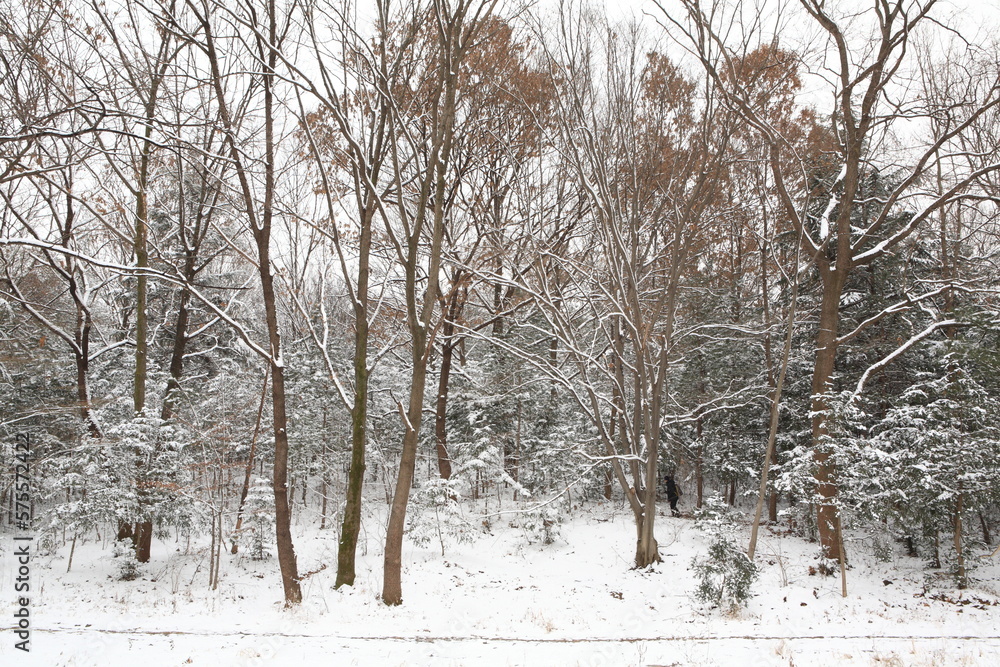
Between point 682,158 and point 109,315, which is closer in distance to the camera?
point 682,158

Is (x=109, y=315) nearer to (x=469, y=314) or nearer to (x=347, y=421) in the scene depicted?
(x=347, y=421)

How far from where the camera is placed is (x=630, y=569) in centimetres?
1038

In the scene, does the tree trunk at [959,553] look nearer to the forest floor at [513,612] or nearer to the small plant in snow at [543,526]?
the forest floor at [513,612]

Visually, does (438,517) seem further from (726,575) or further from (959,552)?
(959,552)

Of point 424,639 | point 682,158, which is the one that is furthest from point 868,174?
point 424,639

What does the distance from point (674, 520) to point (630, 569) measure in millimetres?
5610

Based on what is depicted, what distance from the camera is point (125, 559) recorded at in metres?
10.5

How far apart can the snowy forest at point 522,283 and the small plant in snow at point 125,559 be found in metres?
0.07

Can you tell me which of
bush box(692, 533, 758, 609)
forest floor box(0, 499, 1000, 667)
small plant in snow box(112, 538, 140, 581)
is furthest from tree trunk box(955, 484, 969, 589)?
small plant in snow box(112, 538, 140, 581)

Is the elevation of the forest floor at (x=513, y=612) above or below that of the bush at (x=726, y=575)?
below

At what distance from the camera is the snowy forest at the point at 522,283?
8453 millimetres

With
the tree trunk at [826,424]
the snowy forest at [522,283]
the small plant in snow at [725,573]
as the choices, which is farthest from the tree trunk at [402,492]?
the tree trunk at [826,424]

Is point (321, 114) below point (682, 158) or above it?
above

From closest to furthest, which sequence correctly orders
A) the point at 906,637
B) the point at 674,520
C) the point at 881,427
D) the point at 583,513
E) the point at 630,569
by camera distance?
1. the point at 906,637
2. the point at 630,569
3. the point at 881,427
4. the point at 674,520
5. the point at 583,513
